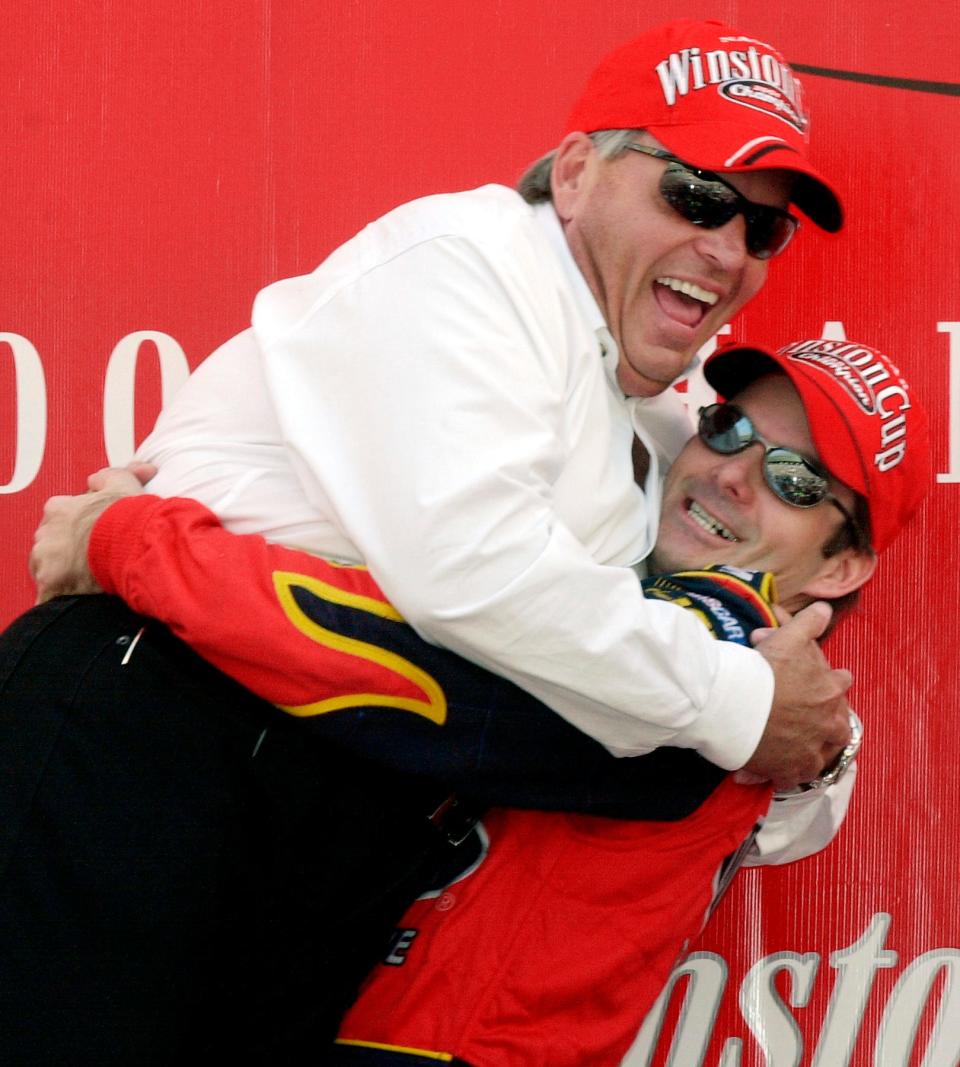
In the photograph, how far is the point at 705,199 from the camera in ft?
4.71

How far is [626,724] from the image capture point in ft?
4.01

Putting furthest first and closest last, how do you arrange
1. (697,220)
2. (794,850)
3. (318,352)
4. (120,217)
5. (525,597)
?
(120,217)
(794,850)
(697,220)
(318,352)
(525,597)

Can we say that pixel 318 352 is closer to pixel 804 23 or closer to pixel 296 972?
pixel 296 972

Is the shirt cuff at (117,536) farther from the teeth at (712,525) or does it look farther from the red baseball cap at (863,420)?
the red baseball cap at (863,420)

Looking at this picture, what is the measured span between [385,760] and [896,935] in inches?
41.4

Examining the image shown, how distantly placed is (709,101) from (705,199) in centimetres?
10

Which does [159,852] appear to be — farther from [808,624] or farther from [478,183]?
[478,183]

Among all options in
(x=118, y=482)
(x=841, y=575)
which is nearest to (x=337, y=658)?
(x=118, y=482)

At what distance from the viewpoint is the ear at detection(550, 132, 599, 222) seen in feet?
4.84

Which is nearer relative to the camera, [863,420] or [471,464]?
[471,464]

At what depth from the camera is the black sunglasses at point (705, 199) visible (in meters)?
1.42

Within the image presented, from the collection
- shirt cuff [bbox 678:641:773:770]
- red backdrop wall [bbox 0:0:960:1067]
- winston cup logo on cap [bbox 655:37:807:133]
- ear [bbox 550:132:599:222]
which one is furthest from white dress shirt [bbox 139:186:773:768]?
red backdrop wall [bbox 0:0:960:1067]

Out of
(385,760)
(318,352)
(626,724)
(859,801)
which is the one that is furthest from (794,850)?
(318,352)

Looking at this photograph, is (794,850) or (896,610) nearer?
(794,850)
